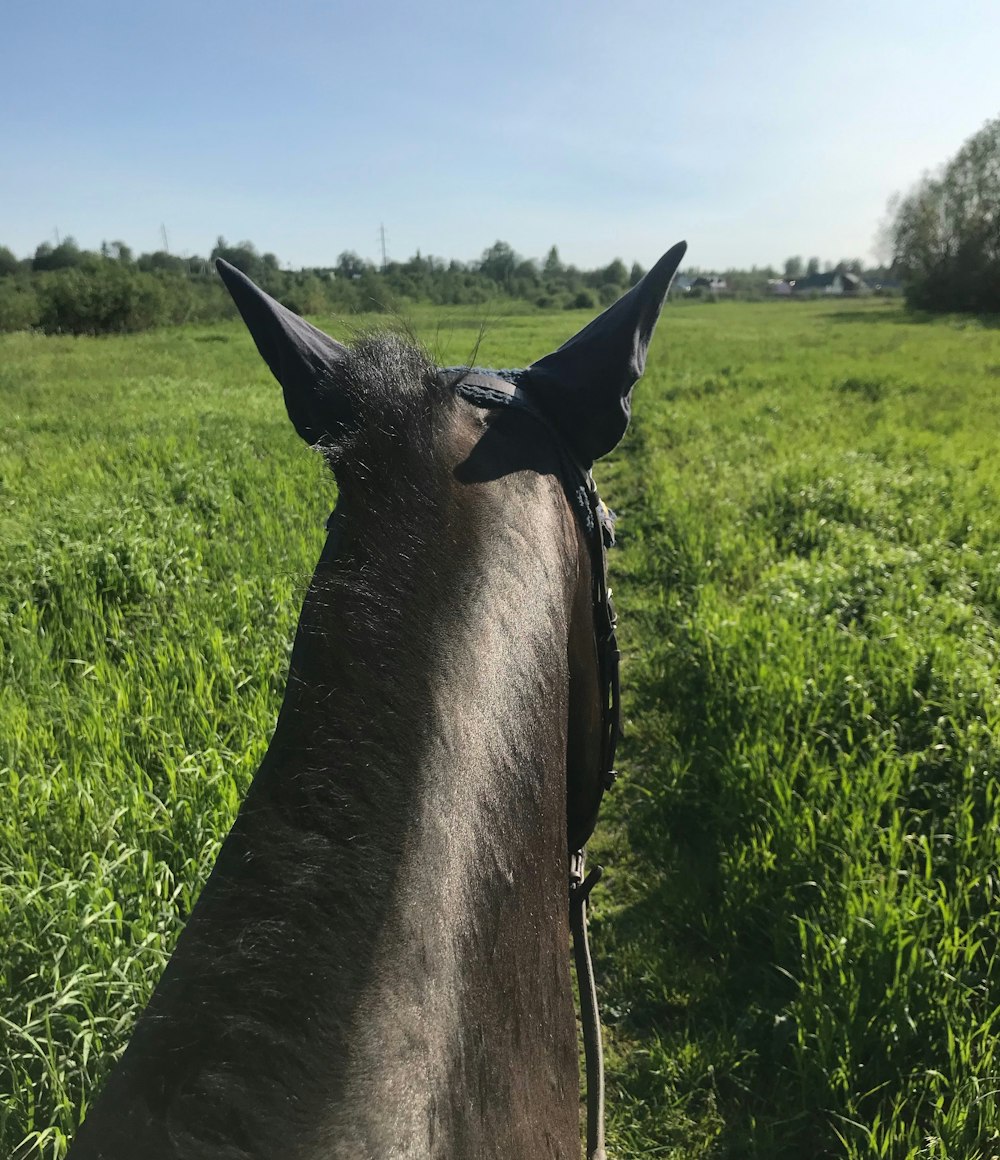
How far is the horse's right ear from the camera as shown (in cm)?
125

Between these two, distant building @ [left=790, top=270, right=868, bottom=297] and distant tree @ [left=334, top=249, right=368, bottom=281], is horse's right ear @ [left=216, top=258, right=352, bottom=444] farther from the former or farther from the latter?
distant building @ [left=790, top=270, right=868, bottom=297]

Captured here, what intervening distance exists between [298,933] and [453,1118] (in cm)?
20

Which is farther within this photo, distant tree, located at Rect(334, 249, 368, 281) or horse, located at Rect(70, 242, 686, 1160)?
distant tree, located at Rect(334, 249, 368, 281)

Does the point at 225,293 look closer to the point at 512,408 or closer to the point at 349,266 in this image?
the point at 349,266

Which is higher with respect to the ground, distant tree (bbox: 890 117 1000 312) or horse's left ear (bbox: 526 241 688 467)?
distant tree (bbox: 890 117 1000 312)

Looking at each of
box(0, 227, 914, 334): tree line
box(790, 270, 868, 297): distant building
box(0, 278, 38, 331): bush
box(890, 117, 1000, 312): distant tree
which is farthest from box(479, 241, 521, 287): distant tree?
box(790, 270, 868, 297): distant building

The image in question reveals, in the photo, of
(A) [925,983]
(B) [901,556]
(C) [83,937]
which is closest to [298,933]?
(C) [83,937]

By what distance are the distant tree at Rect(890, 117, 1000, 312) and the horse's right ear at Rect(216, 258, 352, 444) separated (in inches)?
2076

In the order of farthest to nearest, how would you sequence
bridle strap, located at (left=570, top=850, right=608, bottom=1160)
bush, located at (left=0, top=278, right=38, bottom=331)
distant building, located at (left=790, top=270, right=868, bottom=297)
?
1. distant building, located at (left=790, top=270, right=868, bottom=297)
2. bush, located at (left=0, top=278, right=38, bottom=331)
3. bridle strap, located at (left=570, top=850, right=608, bottom=1160)

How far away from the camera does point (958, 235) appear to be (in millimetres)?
44906

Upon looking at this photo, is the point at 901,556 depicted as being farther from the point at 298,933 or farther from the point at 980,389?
the point at 980,389

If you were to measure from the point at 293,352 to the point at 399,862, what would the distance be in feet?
2.97

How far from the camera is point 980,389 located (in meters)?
13.6

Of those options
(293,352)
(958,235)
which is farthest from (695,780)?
(958,235)
